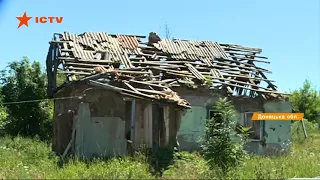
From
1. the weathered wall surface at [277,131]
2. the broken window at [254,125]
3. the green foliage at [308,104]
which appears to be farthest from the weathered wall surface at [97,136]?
the green foliage at [308,104]

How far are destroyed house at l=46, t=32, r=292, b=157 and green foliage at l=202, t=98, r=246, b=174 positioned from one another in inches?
92.6

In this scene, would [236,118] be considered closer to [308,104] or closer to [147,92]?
[147,92]

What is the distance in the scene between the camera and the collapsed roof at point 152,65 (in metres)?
14.6

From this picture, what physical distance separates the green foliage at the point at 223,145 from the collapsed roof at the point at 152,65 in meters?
2.35

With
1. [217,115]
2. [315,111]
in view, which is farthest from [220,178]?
[315,111]

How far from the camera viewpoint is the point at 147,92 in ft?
45.9

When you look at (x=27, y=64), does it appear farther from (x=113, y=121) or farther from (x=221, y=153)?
(x=221, y=153)

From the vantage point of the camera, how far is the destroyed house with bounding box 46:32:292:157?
14.3m

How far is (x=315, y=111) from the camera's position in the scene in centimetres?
4041

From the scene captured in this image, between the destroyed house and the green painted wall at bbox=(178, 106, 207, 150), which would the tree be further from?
the green painted wall at bbox=(178, 106, 207, 150)

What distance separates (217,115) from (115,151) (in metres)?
4.24

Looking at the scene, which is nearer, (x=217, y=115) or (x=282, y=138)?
(x=217, y=115)

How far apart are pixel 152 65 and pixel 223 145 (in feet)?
23.4

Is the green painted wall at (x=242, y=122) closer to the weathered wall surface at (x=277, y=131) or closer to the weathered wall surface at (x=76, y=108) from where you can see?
the weathered wall surface at (x=277, y=131)
